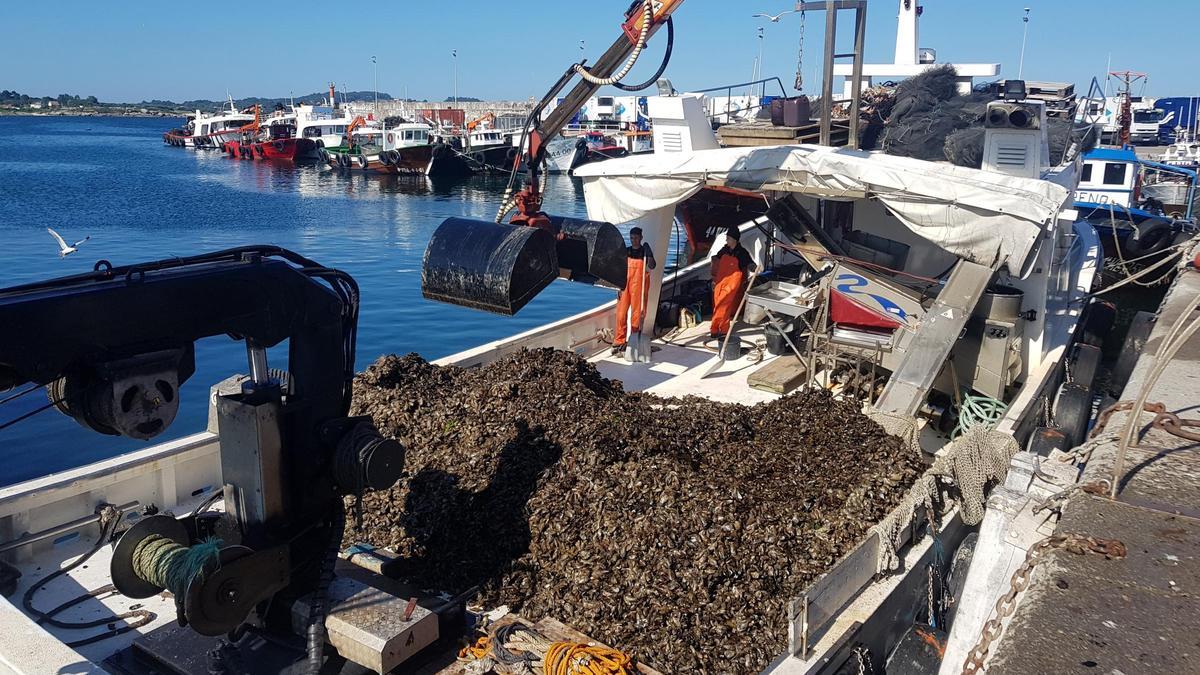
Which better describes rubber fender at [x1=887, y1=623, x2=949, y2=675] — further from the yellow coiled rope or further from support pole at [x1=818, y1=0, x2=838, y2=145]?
support pole at [x1=818, y1=0, x2=838, y2=145]

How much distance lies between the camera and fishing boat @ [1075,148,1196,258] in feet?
64.1

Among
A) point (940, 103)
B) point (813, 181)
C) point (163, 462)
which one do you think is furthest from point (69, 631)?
point (940, 103)

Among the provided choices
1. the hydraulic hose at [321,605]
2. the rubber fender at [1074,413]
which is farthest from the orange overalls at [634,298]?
the hydraulic hose at [321,605]

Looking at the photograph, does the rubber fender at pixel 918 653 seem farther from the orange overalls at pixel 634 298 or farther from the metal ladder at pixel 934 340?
the orange overalls at pixel 634 298

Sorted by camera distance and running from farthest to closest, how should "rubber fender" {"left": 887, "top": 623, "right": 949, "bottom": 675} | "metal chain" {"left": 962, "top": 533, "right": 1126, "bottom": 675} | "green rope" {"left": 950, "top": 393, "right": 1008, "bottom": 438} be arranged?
"green rope" {"left": 950, "top": 393, "right": 1008, "bottom": 438}, "rubber fender" {"left": 887, "top": 623, "right": 949, "bottom": 675}, "metal chain" {"left": 962, "top": 533, "right": 1126, "bottom": 675}

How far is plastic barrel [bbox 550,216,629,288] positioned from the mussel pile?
1091 millimetres

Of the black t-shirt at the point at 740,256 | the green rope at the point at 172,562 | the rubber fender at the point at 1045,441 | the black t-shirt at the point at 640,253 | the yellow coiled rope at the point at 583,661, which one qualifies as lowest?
the yellow coiled rope at the point at 583,661

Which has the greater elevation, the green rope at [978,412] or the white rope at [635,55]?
the white rope at [635,55]

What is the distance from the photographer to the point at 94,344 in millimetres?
3629

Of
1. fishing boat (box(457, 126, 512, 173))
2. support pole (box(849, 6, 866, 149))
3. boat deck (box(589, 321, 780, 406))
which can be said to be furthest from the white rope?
fishing boat (box(457, 126, 512, 173))

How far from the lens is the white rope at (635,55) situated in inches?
280

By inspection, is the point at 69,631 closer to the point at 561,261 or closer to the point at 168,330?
the point at 168,330

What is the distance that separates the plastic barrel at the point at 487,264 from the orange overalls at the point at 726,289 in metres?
5.37

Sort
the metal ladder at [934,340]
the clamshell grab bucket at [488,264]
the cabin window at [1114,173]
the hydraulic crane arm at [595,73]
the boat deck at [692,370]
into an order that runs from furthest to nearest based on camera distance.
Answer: the cabin window at [1114,173] → the boat deck at [692,370] → the metal ladder at [934,340] → the hydraulic crane arm at [595,73] → the clamshell grab bucket at [488,264]
